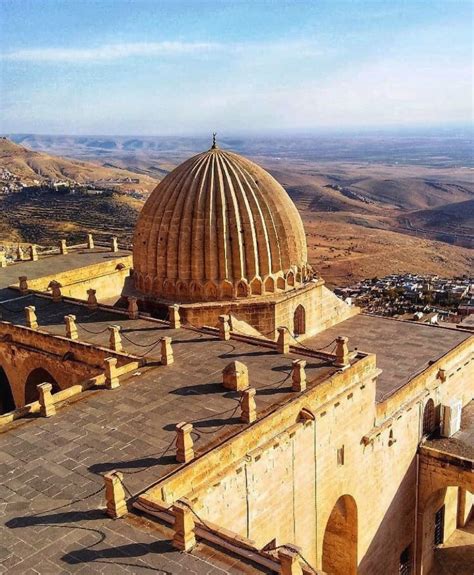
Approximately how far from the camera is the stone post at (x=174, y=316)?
21.7m

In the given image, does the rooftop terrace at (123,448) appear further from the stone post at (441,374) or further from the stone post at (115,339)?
the stone post at (441,374)

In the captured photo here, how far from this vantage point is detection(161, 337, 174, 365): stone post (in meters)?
18.4

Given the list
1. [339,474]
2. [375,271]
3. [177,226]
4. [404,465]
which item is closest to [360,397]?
[339,474]

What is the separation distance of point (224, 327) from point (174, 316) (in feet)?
7.46

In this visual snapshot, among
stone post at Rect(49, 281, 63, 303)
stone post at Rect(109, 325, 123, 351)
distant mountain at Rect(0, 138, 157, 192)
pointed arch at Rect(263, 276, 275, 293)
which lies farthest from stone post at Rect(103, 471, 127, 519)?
distant mountain at Rect(0, 138, 157, 192)

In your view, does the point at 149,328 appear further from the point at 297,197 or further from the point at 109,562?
the point at 297,197

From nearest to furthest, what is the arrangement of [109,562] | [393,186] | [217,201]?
[109,562], [217,201], [393,186]

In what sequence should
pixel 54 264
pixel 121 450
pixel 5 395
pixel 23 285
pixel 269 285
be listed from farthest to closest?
pixel 54 264 → pixel 23 285 → pixel 5 395 → pixel 269 285 → pixel 121 450

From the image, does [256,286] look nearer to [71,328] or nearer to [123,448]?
[71,328]

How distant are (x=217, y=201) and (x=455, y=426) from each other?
12615 millimetres

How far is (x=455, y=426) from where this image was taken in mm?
22781

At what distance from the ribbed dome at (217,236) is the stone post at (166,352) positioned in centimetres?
476

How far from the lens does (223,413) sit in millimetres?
15633

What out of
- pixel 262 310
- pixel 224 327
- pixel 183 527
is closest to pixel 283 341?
pixel 224 327
